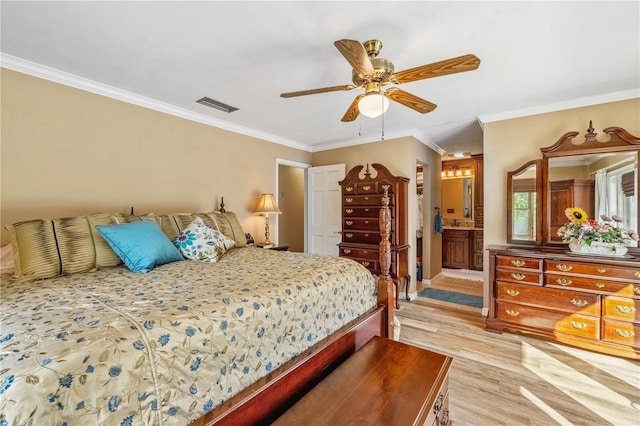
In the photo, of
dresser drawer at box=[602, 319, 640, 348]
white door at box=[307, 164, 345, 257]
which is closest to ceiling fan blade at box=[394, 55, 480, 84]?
dresser drawer at box=[602, 319, 640, 348]

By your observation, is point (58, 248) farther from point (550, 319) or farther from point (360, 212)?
point (550, 319)

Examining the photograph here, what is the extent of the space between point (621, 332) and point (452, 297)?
1899mm

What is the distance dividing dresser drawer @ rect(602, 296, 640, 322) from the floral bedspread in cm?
247

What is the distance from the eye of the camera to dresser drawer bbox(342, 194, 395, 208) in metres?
4.03

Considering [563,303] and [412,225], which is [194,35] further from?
[563,303]

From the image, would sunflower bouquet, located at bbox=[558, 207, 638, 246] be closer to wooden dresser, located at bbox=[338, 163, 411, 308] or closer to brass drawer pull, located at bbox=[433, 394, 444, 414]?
wooden dresser, located at bbox=[338, 163, 411, 308]

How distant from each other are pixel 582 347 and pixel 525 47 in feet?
8.85

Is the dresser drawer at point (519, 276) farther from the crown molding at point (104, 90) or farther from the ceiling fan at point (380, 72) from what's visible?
the crown molding at point (104, 90)

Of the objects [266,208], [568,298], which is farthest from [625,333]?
[266,208]

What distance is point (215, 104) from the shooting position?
3.11 metres

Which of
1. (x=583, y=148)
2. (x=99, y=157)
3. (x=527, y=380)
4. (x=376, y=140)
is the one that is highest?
(x=376, y=140)

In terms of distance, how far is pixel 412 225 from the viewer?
169 inches

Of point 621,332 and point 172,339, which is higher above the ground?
point 172,339

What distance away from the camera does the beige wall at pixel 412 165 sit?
4230mm
